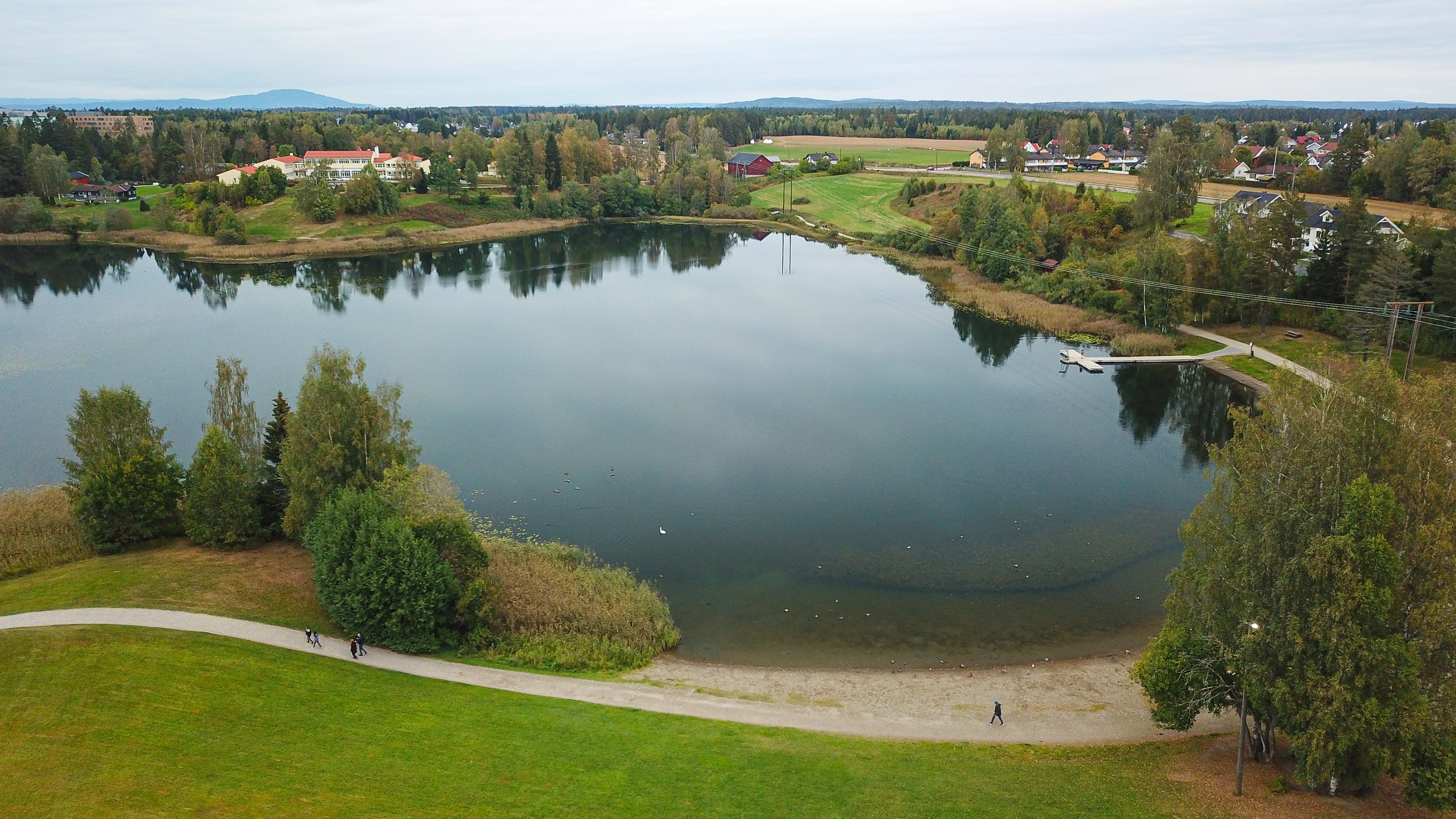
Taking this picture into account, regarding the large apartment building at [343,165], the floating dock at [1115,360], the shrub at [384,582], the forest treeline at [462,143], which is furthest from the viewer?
the large apartment building at [343,165]

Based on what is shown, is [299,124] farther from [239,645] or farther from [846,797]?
[846,797]

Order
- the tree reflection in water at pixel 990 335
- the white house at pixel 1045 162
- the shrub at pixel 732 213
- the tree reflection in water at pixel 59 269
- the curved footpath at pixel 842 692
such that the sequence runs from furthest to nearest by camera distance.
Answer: the white house at pixel 1045 162 < the shrub at pixel 732 213 < the tree reflection in water at pixel 59 269 < the tree reflection in water at pixel 990 335 < the curved footpath at pixel 842 692

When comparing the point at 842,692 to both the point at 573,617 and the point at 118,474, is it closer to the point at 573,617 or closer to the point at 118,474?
the point at 573,617

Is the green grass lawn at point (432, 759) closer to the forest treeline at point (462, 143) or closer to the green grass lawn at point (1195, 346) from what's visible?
the green grass lawn at point (1195, 346)

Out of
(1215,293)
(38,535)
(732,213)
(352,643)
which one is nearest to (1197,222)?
(1215,293)

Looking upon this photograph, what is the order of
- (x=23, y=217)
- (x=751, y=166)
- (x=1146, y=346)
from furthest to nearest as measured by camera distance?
(x=751, y=166) → (x=23, y=217) → (x=1146, y=346)

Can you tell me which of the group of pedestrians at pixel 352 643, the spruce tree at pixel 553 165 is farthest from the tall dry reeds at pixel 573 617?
the spruce tree at pixel 553 165
